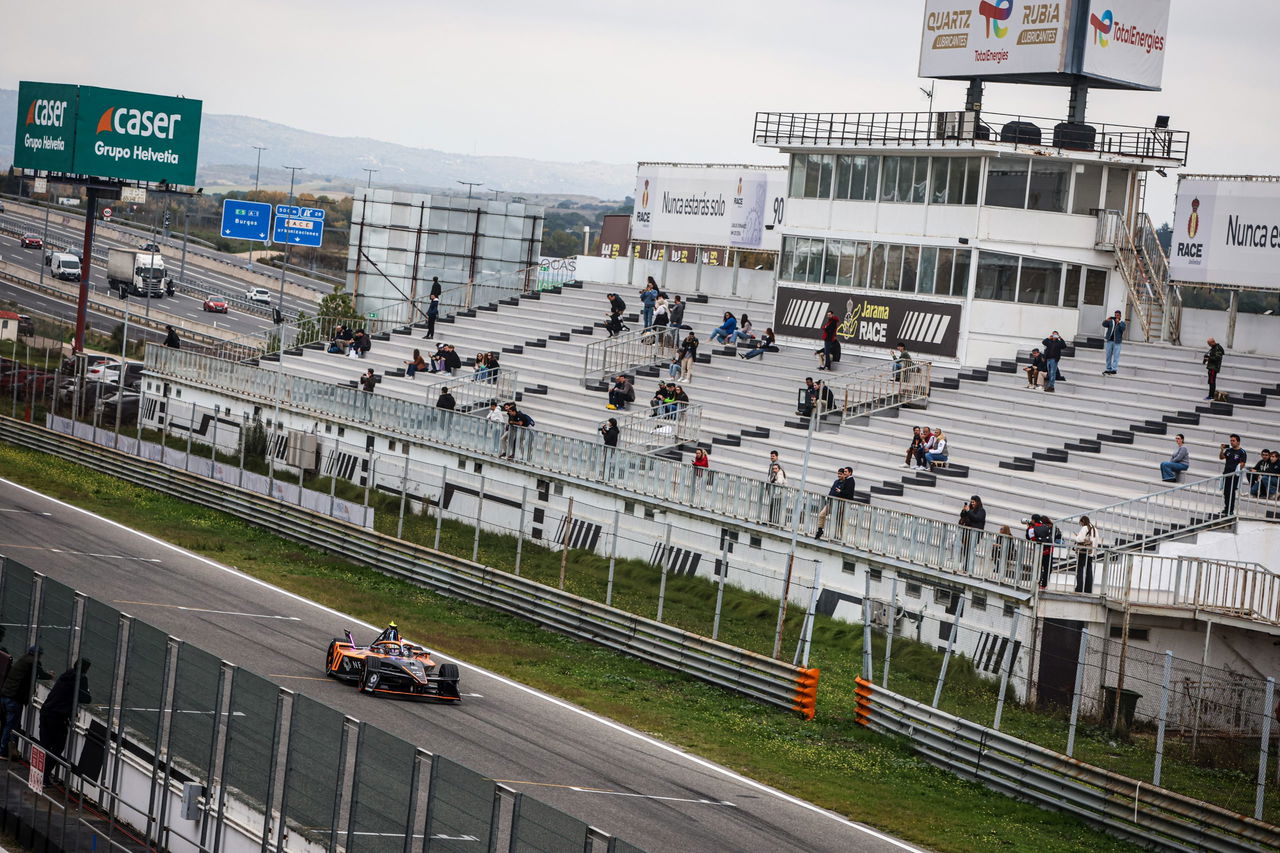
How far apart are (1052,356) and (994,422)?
2.48m

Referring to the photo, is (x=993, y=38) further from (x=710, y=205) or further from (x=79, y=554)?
(x=79, y=554)

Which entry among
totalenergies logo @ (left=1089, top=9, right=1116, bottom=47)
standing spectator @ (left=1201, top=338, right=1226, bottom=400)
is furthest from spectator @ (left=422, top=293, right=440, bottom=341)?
standing spectator @ (left=1201, top=338, right=1226, bottom=400)

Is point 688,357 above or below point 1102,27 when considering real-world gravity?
below

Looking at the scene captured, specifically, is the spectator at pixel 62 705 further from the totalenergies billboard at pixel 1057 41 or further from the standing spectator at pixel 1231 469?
the totalenergies billboard at pixel 1057 41

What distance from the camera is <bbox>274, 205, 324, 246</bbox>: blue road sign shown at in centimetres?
6856

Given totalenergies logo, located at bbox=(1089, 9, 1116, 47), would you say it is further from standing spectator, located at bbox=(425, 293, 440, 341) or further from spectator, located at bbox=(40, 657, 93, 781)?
spectator, located at bbox=(40, 657, 93, 781)

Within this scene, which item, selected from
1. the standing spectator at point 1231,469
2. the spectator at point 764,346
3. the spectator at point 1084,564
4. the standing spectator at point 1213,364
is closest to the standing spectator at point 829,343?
the spectator at point 764,346

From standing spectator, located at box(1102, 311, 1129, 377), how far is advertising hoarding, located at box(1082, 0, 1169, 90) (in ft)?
24.5

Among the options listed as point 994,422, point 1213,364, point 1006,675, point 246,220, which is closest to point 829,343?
point 994,422

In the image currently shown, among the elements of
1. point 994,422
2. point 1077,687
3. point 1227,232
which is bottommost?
point 1077,687

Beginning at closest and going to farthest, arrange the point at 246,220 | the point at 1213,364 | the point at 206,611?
the point at 206,611, the point at 1213,364, the point at 246,220

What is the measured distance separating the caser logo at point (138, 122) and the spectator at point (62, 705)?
51233 mm

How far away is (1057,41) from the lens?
132ft

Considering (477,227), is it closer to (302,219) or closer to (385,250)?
(385,250)
